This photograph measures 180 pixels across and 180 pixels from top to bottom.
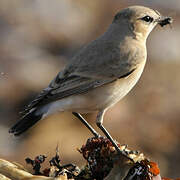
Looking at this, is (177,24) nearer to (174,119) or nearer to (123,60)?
(174,119)

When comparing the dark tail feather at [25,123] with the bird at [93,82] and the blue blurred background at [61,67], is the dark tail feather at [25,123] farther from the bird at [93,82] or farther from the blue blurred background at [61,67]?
the blue blurred background at [61,67]

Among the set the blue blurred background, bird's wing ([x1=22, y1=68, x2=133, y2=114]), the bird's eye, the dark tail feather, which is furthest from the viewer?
the blue blurred background

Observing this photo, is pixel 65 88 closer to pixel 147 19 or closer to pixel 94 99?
pixel 94 99

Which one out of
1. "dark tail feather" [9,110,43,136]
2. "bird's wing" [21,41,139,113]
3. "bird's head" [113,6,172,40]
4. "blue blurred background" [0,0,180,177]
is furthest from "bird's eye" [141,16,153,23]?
"blue blurred background" [0,0,180,177]

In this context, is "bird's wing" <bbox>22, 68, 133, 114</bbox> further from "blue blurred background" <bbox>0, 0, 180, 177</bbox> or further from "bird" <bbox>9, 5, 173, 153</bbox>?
"blue blurred background" <bbox>0, 0, 180, 177</bbox>

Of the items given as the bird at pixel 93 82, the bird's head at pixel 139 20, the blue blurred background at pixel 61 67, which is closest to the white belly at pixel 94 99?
the bird at pixel 93 82

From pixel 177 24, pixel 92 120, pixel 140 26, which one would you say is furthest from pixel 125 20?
pixel 177 24

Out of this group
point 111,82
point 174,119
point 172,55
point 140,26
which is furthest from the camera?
point 172,55
